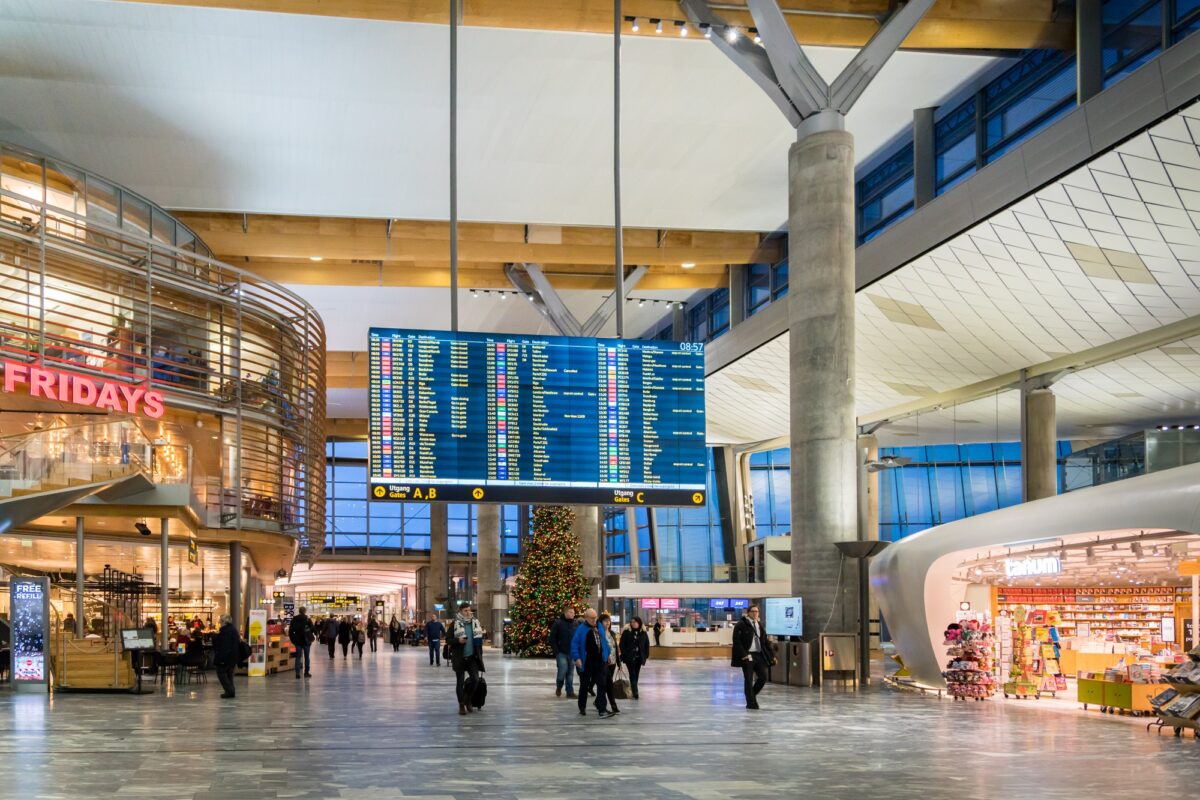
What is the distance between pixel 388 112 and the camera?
80.1ft

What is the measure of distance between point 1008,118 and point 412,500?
1362 centimetres

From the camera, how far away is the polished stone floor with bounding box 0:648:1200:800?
29.1 ft

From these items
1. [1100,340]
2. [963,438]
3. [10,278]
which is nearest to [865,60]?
[1100,340]

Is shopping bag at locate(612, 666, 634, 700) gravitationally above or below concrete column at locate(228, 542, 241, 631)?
below

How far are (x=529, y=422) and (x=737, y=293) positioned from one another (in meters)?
20.1

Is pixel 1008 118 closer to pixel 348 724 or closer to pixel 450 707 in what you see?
pixel 450 707

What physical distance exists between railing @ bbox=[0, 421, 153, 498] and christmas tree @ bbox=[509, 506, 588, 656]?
14801 mm

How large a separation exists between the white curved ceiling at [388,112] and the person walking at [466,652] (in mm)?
10668

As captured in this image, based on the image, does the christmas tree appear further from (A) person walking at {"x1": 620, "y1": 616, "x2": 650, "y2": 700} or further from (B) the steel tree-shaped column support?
(A) person walking at {"x1": 620, "y1": 616, "x2": 650, "y2": 700}

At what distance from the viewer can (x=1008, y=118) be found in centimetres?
2306

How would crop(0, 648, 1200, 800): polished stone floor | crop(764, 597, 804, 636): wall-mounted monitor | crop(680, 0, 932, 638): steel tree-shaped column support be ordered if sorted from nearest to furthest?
crop(0, 648, 1200, 800): polished stone floor → crop(680, 0, 932, 638): steel tree-shaped column support → crop(764, 597, 804, 636): wall-mounted monitor

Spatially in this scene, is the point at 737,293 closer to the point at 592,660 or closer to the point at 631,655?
the point at 631,655

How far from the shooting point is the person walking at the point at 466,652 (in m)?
15.5

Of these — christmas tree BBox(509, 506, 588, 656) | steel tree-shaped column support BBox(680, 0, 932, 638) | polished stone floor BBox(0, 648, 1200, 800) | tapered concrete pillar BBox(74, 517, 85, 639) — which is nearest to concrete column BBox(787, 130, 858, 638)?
steel tree-shaped column support BBox(680, 0, 932, 638)
